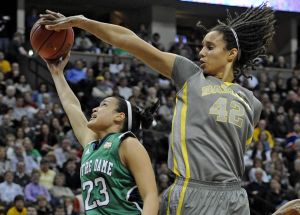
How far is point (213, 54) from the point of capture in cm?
383

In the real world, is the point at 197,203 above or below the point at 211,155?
below

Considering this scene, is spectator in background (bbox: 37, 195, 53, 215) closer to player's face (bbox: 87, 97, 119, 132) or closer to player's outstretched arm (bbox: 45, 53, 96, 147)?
player's outstretched arm (bbox: 45, 53, 96, 147)

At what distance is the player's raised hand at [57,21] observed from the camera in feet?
12.5

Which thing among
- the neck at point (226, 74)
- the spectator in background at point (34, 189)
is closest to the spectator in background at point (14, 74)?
the spectator in background at point (34, 189)

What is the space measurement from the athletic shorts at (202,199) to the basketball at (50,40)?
1.16 metres

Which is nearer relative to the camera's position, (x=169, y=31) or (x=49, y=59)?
(x=49, y=59)

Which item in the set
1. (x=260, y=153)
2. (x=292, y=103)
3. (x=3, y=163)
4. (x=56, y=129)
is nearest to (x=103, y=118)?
(x=3, y=163)

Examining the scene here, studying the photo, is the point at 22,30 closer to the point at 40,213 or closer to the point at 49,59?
the point at 40,213

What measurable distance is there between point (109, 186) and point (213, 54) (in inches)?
34.8

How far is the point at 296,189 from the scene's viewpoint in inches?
512

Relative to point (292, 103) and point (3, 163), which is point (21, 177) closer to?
point (3, 163)

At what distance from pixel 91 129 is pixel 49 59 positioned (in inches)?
26.3

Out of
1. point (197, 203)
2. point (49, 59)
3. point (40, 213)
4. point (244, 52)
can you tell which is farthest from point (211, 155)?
point (40, 213)

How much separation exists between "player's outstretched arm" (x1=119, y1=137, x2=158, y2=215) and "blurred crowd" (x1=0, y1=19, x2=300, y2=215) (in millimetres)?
5176
